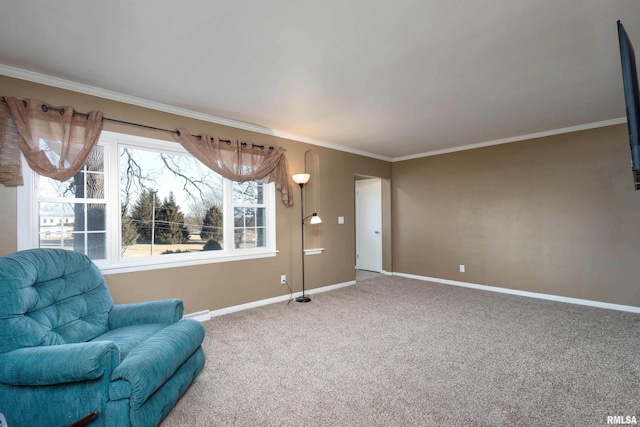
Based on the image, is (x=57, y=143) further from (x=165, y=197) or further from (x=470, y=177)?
(x=470, y=177)

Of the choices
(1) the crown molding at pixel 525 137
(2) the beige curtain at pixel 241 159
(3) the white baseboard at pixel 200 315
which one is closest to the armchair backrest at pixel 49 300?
(3) the white baseboard at pixel 200 315

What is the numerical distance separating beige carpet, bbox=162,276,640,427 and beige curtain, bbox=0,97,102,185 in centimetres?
211

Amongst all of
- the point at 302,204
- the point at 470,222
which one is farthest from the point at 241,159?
the point at 470,222

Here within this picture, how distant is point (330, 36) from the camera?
2.10m

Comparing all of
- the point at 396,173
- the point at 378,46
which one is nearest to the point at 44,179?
the point at 378,46

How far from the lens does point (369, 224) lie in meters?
6.66

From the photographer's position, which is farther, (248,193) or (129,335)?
(248,193)

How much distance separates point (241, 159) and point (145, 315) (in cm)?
218

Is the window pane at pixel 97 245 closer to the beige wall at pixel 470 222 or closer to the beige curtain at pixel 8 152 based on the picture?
the beige wall at pixel 470 222

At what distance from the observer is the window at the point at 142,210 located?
2.74 metres

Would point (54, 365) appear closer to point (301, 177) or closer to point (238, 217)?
point (238, 217)

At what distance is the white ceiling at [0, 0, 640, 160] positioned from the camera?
1854mm

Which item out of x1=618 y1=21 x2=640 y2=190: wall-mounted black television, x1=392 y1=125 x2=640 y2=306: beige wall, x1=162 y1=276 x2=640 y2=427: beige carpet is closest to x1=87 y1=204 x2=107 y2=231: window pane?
x1=162 y1=276 x2=640 y2=427: beige carpet

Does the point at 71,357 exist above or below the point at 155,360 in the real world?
above
